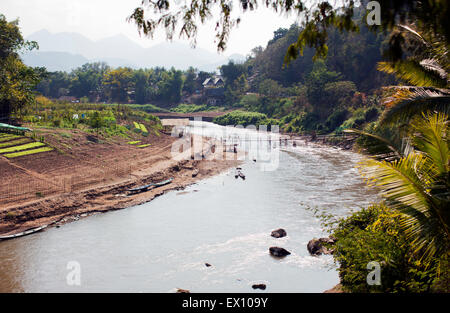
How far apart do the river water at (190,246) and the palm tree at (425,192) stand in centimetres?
635

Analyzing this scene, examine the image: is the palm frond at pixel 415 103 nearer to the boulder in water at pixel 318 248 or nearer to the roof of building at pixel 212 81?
the boulder in water at pixel 318 248

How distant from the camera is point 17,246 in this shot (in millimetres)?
18812

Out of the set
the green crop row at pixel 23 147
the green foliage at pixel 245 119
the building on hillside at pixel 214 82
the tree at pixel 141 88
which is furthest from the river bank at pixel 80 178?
the tree at pixel 141 88

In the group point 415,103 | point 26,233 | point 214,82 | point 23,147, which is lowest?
point 26,233

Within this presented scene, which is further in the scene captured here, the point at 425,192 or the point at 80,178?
the point at 80,178

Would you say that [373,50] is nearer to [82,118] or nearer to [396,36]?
[82,118]

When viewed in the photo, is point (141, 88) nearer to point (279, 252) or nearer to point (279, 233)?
point (279, 233)

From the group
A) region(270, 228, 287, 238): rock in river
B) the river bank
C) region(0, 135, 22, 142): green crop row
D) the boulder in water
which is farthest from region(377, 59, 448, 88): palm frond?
region(0, 135, 22, 142): green crop row

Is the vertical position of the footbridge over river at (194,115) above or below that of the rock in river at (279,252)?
above

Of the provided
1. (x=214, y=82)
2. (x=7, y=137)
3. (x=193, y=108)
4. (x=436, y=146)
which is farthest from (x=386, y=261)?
(x=214, y=82)

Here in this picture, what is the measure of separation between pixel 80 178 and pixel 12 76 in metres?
16.9

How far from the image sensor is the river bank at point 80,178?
73.8ft

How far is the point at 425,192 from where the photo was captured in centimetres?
756
